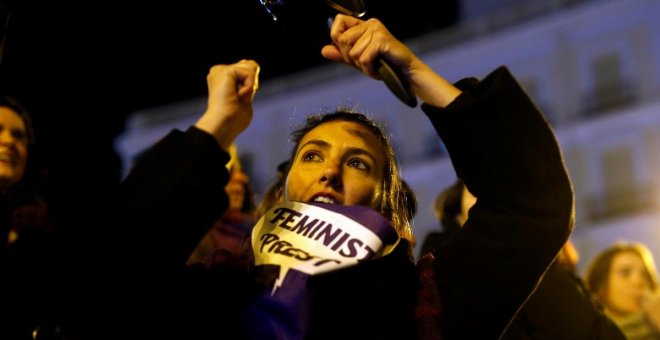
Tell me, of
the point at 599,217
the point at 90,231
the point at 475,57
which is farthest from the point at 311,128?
the point at 475,57

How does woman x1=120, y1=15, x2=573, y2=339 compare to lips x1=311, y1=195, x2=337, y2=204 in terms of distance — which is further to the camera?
lips x1=311, y1=195, x2=337, y2=204

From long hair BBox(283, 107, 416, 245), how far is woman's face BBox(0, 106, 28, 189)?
1154 mm

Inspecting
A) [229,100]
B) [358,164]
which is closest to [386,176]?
[358,164]

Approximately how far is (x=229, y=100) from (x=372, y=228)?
41cm

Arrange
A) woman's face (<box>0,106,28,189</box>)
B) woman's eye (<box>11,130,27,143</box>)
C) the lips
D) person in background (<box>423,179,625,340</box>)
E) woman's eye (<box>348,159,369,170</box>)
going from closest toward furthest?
the lips
woman's eye (<box>348,159,369,170</box>)
person in background (<box>423,179,625,340</box>)
woman's face (<box>0,106,28,189</box>)
woman's eye (<box>11,130,27,143</box>)

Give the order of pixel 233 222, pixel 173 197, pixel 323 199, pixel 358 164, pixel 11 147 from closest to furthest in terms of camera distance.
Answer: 1. pixel 173 197
2. pixel 323 199
3. pixel 358 164
4. pixel 11 147
5. pixel 233 222

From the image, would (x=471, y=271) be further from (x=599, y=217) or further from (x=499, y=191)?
(x=599, y=217)

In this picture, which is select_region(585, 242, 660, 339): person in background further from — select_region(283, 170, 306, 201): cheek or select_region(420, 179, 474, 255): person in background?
select_region(283, 170, 306, 201): cheek

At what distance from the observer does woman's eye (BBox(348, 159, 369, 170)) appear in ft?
8.34

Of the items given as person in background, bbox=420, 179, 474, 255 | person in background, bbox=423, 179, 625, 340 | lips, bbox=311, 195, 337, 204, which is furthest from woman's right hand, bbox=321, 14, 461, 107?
person in background, bbox=420, 179, 474, 255

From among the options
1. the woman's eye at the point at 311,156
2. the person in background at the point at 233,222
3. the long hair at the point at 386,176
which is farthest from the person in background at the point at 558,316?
the person in background at the point at 233,222

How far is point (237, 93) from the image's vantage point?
6.79 feet

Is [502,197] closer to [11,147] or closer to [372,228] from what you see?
[372,228]

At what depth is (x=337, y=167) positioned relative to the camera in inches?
98.0
